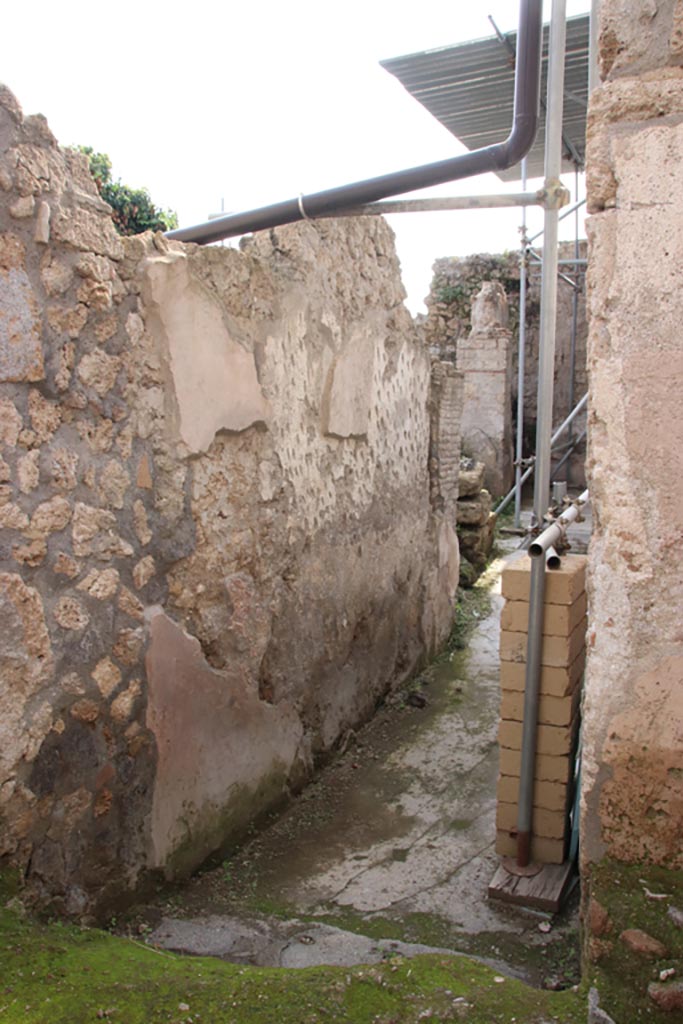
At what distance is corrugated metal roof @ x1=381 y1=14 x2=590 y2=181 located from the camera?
7.55 metres

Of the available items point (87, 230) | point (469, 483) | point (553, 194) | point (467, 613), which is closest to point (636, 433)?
point (87, 230)

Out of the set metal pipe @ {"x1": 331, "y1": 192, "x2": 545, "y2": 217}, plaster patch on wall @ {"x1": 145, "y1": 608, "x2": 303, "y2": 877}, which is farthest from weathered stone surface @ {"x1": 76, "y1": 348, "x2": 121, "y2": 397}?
metal pipe @ {"x1": 331, "y1": 192, "x2": 545, "y2": 217}

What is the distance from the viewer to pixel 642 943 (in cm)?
178

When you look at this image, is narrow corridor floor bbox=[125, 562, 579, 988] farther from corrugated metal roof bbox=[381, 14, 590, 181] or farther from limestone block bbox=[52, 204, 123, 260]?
corrugated metal roof bbox=[381, 14, 590, 181]

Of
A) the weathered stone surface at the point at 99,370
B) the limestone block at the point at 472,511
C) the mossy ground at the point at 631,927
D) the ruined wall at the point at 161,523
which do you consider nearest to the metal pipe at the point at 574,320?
the limestone block at the point at 472,511

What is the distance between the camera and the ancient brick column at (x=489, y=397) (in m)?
11.5

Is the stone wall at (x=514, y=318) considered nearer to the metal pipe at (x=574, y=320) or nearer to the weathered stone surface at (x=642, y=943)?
the metal pipe at (x=574, y=320)

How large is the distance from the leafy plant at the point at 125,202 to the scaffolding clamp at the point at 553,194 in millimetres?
3736

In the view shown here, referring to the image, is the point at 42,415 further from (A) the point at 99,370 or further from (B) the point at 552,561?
(B) the point at 552,561

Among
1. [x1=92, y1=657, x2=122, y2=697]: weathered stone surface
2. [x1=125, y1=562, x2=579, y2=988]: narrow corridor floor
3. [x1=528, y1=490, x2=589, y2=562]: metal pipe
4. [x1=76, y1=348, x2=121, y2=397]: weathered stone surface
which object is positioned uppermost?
[x1=76, y1=348, x2=121, y2=397]: weathered stone surface

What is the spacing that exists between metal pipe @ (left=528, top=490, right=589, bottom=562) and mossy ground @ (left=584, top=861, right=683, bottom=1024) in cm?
119

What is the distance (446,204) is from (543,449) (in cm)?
111

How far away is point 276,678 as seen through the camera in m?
3.73

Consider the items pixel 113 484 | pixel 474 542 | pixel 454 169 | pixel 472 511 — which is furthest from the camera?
pixel 472 511
